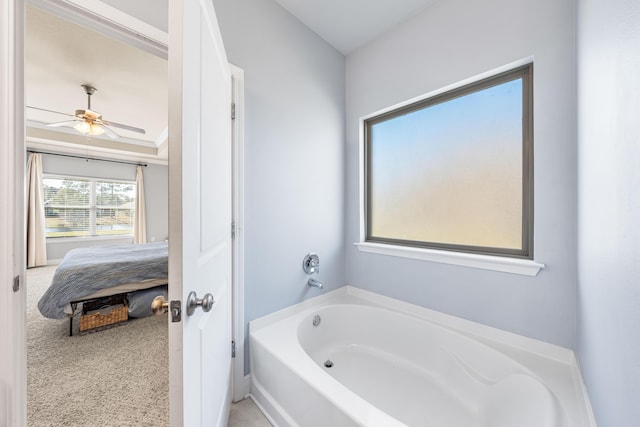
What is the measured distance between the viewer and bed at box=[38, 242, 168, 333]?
6.78 ft

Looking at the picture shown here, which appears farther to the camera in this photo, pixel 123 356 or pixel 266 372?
pixel 123 356

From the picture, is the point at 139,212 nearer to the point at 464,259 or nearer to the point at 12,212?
the point at 12,212

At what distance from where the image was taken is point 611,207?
2.07 feet

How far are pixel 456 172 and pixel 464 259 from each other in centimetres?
60

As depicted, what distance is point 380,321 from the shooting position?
1.78 m

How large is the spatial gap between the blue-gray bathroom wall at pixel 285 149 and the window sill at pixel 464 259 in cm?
46

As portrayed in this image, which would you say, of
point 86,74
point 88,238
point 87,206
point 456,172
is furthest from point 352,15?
point 88,238

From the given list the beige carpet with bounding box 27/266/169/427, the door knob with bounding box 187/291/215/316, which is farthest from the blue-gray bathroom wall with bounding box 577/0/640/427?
the beige carpet with bounding box 27/266/169/427

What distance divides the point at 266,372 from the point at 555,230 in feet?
5.77

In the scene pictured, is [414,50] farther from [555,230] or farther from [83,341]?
[83,341]

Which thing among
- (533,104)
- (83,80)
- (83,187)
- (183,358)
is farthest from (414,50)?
(83,187)

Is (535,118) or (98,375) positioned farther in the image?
(98,375)

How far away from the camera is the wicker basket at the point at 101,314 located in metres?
2.20

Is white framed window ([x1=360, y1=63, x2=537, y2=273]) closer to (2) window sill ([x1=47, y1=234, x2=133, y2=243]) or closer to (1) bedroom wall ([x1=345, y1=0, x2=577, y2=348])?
(1) bedroom wall ([x1=345, y1=0, x2=577, y2=348])
